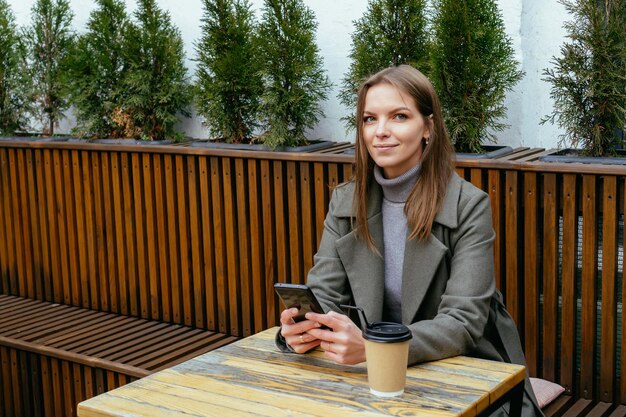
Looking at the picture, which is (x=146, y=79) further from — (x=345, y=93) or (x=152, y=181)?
(x=345, y=93)

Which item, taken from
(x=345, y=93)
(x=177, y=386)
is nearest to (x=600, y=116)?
(x=345, y=93)

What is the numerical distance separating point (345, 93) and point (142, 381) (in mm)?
2319

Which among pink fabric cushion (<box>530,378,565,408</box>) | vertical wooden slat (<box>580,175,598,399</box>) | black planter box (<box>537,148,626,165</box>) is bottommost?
pink fabric cushion (<box>530,378,565,408</box>)

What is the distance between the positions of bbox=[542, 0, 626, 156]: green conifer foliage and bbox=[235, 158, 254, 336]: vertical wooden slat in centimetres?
157

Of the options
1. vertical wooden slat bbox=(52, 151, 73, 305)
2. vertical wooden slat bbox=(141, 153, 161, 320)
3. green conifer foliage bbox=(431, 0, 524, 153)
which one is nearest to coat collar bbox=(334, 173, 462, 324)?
green conifer foliage bbox=(431, 0, 524, 153)

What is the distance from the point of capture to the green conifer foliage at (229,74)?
4633mm

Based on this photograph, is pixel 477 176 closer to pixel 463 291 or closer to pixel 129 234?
pixel 463 291

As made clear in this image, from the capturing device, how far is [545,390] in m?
3.52

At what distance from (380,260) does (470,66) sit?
4.67 feet

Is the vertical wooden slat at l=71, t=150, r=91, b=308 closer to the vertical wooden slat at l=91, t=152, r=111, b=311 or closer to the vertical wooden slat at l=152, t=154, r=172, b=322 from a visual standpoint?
the vertical wooden slat at l=91, t=152, r=111, b=311

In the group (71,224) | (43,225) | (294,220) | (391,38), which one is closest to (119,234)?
(71,224)

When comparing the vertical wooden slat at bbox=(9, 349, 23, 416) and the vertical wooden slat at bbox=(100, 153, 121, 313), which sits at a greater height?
the vertical wooden slat at bbox=(100, 153, 121, 313)

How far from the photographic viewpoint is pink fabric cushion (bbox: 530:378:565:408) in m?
3.45

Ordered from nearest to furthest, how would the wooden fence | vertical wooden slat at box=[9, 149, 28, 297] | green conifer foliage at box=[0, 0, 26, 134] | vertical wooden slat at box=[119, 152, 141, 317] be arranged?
the wooden fence
vertical wooden slat at box=[119, 152, 141, 317]
vertical wooden slat at box=[9, 149, 28, 297]
green conifer foliage at box=[0, 0, 26, 134]
